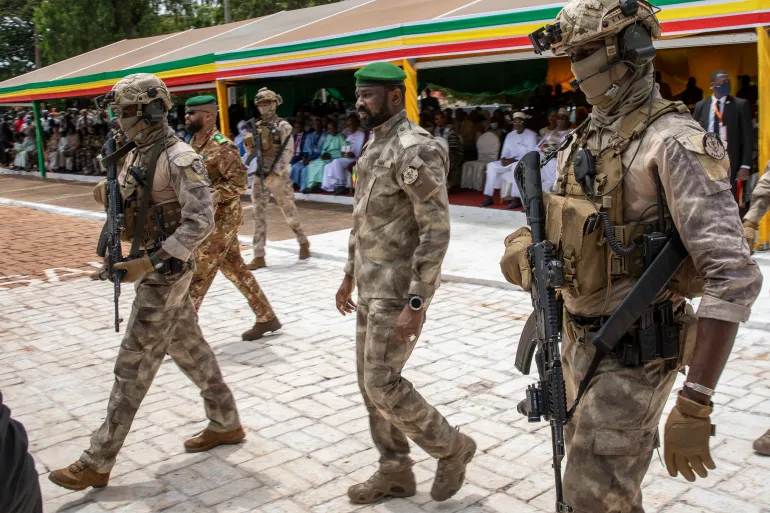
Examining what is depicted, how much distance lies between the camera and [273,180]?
9.54 metres

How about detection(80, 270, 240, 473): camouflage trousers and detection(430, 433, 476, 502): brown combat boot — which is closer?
detection(430, 433, 476, 502): brown combat boot

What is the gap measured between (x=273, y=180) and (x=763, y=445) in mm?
6772

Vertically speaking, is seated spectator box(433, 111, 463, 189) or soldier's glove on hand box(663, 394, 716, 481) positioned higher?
seated spectator box(433, 111, 463, 189)

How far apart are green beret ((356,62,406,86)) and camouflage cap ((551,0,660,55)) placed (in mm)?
1088

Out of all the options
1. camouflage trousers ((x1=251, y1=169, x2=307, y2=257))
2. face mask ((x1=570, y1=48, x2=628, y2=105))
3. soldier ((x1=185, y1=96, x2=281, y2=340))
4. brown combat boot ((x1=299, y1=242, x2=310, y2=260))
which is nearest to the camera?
face mask ((x1=570, y1=48, x2=628, y2=105))

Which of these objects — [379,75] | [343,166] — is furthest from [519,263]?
[343,166]

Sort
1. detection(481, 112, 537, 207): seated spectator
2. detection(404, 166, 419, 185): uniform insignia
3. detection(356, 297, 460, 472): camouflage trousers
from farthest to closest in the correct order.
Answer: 1. detection(481, 112, 537, 207): seated spectator
2. detection(356, 297, 460, 472): camouflage trousers
3. detection(404, 166, 419, 185): uniform insignia

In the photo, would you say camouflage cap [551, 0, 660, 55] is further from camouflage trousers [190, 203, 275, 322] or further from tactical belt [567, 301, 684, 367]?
camouflage trousers [190, 203, 275, 322]

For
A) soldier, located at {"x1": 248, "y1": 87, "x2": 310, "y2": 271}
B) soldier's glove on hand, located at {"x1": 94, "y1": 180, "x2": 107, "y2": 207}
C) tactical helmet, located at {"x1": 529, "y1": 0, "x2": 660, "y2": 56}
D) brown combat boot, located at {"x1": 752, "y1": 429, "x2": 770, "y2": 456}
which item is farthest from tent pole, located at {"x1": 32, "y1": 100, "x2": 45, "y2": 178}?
tactical helmet, located at {"x1": 529, "y1": 0, "x2": 660, "y2": 56}

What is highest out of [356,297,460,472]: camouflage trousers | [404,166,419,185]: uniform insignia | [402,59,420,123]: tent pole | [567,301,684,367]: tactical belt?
[402,59,420,123]: tent pole

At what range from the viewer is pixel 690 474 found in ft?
6.98

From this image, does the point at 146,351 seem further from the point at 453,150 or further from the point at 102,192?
the point at 453,150

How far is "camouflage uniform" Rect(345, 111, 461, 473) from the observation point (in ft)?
10.8

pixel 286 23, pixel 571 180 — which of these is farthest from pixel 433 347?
pixel 286 23
